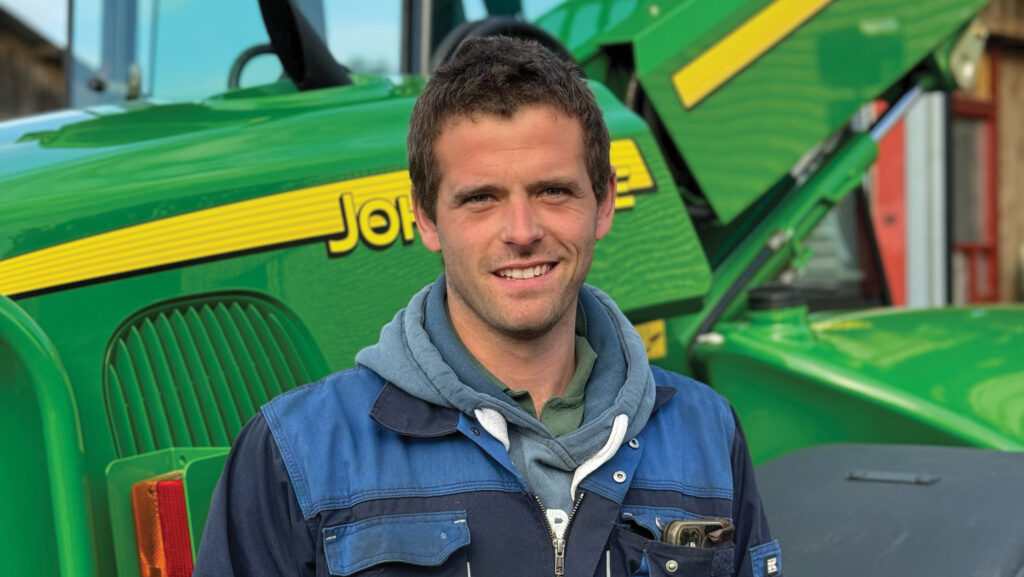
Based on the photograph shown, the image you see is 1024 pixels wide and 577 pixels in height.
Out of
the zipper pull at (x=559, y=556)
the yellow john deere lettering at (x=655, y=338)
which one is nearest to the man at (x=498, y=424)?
the zipper pull at (x=559, y=556)

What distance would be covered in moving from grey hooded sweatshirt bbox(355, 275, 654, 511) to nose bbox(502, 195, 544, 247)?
156 mm

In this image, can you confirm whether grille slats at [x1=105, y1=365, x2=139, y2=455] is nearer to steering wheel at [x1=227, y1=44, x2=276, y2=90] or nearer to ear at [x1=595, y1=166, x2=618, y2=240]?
ear at [x1=595, y1=166, x2=618, y2=240]

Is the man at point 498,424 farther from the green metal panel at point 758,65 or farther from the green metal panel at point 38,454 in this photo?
the green metal panel at point 758,65

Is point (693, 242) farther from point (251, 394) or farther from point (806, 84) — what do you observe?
point (251, 394)

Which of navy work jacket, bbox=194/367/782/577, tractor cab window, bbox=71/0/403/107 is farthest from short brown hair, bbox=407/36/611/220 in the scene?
tractor cab window, bbox=71/0/403/107

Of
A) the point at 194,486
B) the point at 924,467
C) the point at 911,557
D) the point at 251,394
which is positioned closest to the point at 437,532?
the point at 194,486

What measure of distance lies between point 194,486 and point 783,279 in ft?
7.09

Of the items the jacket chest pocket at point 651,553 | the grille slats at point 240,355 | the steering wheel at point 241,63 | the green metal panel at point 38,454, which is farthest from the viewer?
the steering wheel at point 241,63

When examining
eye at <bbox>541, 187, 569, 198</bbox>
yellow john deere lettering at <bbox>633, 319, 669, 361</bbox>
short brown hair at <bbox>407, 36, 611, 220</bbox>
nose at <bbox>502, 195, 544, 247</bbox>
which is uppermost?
short brown hair at <bbox>407, 36, 611, 220</bbox>

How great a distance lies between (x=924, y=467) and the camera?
7.79ft

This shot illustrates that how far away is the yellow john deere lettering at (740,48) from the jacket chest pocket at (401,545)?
5.82 feet

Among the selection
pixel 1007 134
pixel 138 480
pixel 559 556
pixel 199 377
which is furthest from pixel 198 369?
pixel 1007 134

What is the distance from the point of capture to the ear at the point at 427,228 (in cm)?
164

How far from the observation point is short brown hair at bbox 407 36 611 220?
1588mm
